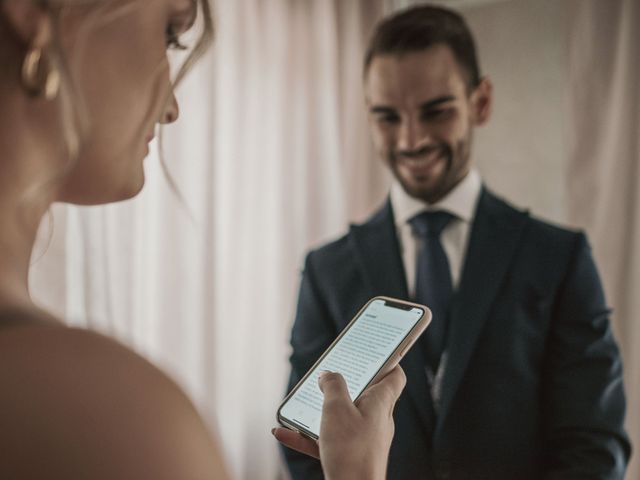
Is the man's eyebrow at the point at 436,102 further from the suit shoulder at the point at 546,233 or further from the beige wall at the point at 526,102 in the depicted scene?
the beige wall at the point at 526,102

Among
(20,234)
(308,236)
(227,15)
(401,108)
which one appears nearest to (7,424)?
(20,234)

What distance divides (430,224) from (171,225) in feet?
2.85

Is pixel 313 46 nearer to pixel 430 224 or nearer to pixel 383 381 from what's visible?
pixel 430 224

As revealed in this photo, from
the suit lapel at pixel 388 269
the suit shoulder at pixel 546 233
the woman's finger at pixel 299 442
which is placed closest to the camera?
the woman's finger at pixel 299 442

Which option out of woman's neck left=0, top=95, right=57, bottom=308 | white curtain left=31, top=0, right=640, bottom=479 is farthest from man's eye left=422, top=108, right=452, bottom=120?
woman's neck left=0, top=95, right=57, bottom=308

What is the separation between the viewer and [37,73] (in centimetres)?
38

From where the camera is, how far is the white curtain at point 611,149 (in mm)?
2244

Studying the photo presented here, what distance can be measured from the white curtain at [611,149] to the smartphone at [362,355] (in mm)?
1725

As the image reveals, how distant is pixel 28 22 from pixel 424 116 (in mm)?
939

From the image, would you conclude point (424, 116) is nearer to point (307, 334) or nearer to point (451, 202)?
point (451, 202)

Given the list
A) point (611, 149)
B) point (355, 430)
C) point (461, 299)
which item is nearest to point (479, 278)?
point (461, 299)

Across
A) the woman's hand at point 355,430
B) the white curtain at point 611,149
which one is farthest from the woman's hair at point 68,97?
the white curtain at point 611,149

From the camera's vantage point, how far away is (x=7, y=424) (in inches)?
12.8

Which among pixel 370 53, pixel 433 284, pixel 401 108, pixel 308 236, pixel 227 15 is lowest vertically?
pixel 308 236
